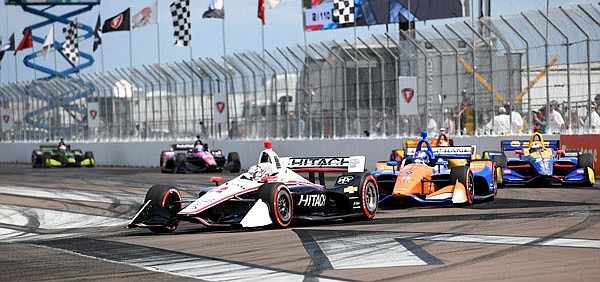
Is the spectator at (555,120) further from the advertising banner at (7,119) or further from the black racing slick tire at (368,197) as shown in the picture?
the advertising banner at (7,119)

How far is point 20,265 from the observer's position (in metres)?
9.36

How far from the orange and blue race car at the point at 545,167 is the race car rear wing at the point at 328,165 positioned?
5.65m

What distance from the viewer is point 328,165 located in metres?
14.3

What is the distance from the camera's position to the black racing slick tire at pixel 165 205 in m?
12.5

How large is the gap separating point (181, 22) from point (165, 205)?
88.4ft

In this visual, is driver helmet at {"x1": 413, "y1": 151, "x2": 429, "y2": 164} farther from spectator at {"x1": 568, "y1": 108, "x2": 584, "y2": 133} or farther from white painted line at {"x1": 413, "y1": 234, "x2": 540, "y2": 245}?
spectator at {"x1": 568, "y1": 108, "x2": 584, "y2": 133}

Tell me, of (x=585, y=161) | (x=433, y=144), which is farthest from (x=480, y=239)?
(x=433, y=144)

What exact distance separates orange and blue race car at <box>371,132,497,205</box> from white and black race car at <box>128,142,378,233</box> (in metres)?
1.25

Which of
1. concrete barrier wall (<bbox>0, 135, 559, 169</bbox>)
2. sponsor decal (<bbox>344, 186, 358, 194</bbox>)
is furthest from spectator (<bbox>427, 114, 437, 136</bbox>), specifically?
sponsor decal (<bbox>344, 186, 358, 194</bbox>)

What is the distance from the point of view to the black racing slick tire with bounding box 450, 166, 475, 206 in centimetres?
1523

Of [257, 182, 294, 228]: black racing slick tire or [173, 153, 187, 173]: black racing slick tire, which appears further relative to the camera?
[173, 153, 187, 173]: black racing slick tire

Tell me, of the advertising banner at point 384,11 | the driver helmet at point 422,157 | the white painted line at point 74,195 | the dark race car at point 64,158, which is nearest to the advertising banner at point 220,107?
the advertising banner at point 384,11

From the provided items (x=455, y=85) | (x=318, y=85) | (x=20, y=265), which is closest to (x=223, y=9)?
(x=318, y=85)

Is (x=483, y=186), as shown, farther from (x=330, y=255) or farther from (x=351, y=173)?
(x=330, y=255)
